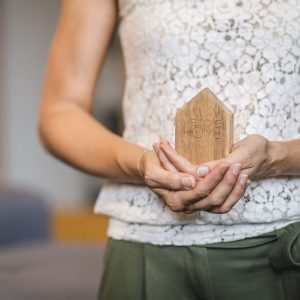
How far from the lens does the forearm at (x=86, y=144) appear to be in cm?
124

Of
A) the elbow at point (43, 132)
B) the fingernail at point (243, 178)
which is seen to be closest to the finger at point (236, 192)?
the fingernail at point (243, 178)

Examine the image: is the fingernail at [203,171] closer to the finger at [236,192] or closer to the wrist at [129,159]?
the finger at [236,192]

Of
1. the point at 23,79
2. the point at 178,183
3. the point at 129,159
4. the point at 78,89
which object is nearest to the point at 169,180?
the point at 178,183

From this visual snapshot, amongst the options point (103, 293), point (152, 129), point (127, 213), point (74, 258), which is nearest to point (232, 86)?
point (152, 129)

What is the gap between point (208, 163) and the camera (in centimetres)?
107

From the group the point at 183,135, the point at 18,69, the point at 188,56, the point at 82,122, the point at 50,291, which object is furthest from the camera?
the point at 18,69

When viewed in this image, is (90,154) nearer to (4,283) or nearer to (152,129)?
(152,129)

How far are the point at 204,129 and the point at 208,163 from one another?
0.16ft

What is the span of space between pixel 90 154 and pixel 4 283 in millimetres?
1005

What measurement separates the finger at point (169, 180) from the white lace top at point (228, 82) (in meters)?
0.13

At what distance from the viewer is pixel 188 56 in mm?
1223

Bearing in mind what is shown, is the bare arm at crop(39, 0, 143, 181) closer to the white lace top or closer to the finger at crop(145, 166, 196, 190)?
the white lace top

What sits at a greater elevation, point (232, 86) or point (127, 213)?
point (232, 86)

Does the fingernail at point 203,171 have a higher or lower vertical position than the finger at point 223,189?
higher
